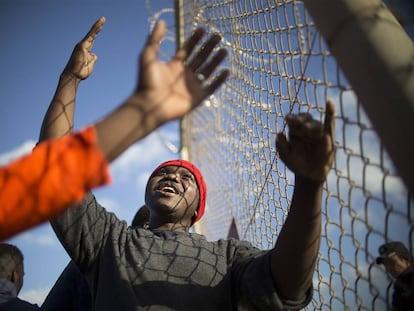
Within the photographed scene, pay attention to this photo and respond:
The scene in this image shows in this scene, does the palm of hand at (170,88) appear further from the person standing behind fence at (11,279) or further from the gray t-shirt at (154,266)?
the person standing behind fence at (11,279)

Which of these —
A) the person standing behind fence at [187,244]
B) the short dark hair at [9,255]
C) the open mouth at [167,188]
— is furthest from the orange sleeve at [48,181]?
the short dark hair at [9,255]

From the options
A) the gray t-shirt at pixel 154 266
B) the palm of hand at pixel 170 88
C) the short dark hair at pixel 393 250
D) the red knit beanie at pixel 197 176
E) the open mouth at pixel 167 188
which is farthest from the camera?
the red knit beanie at pixel 197 176

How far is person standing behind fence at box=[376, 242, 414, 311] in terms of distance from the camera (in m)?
0.91

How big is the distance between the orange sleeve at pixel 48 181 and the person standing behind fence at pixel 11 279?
4.08 ft

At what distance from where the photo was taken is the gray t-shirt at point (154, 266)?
1.25 m

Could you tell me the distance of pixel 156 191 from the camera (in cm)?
168

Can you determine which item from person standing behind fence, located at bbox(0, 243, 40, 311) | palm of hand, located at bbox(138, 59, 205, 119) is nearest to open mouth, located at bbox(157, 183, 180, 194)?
person standing behind fence, located at bbox(0, 243, 40, 311)

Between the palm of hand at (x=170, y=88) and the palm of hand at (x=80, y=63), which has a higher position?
the palm of hand at (x=80, y=63)

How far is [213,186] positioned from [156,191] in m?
3.38

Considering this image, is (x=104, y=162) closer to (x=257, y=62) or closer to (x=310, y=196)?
(x=310, y=196)

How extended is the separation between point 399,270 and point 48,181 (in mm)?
939

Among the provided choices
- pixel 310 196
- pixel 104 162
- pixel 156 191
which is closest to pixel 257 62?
pixel 156 191

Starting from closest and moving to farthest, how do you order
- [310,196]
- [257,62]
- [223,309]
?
[310,196] < [223,309] < [257,62]

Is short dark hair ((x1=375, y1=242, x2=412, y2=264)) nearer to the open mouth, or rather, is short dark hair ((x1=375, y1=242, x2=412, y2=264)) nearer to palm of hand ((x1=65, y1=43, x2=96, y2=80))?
the open mouth
